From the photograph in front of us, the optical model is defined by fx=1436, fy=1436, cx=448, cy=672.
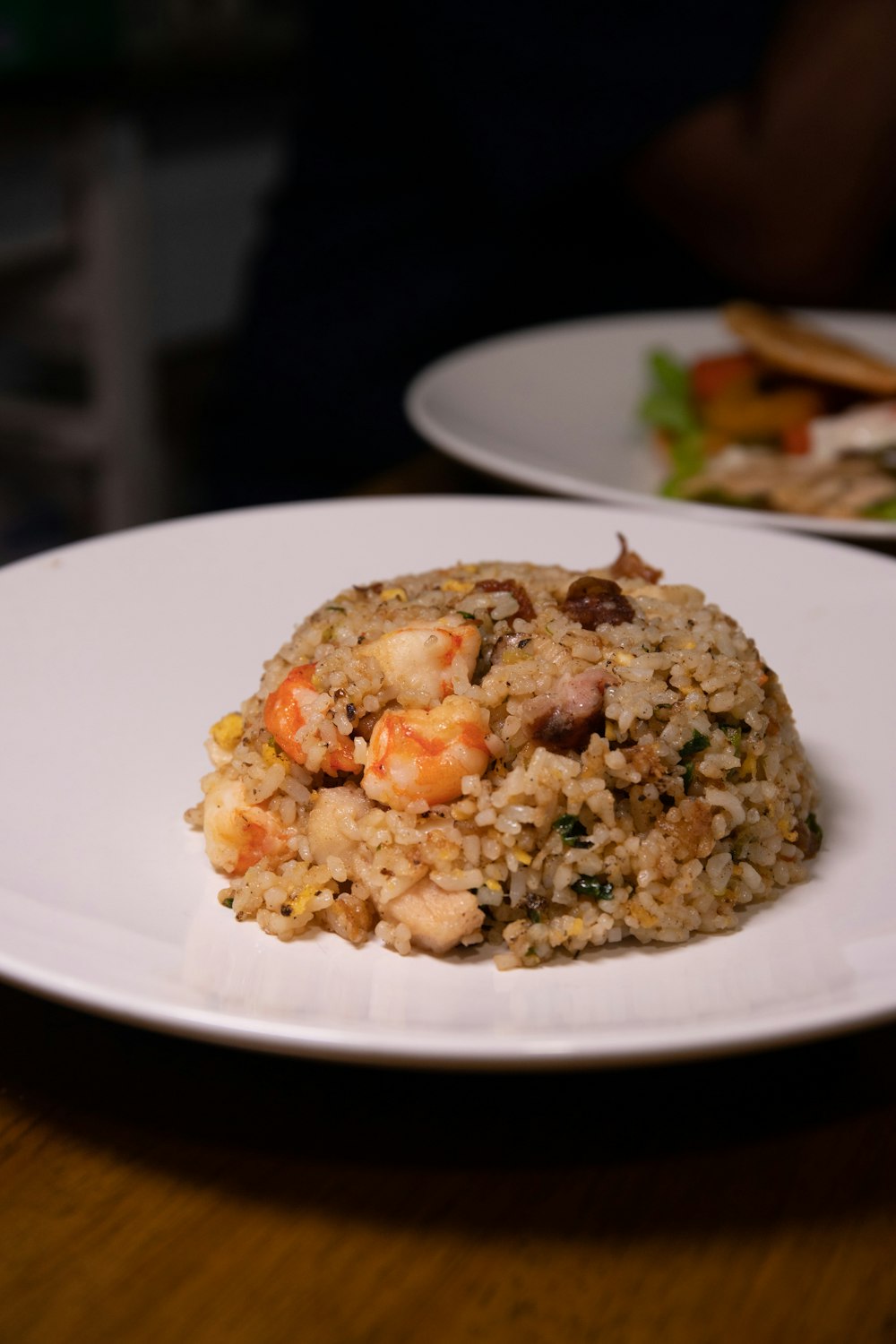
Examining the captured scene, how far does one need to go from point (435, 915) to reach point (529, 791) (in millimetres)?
140

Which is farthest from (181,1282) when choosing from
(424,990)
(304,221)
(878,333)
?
(304,221)

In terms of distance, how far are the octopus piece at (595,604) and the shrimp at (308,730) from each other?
0.89 feet

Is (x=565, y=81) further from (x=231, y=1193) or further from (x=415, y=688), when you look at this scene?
(x=231, y=1193)

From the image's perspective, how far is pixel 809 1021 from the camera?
1008 mm

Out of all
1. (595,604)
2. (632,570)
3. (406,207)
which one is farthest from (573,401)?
(595,604)

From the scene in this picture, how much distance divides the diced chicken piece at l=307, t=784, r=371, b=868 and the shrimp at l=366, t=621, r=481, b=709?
106mm

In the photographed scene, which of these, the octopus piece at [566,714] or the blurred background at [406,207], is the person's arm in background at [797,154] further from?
the octopus piece at [566,714]

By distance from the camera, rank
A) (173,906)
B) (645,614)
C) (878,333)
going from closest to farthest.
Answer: (173,906), (645,614), (878,333)

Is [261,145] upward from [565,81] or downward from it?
downward

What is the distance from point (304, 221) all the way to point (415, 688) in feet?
10.8

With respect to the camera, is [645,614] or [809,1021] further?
[645,614]

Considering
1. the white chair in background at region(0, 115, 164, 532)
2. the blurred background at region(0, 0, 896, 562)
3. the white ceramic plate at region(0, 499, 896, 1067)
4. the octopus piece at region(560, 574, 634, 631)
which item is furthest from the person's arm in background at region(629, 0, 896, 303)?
the octopus piece at region(560, 574, 634, 631)

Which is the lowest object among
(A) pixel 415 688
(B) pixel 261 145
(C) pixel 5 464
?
(C) pixel 5 464

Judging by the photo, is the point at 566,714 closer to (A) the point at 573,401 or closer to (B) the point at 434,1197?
(B) the point at 434,1197
